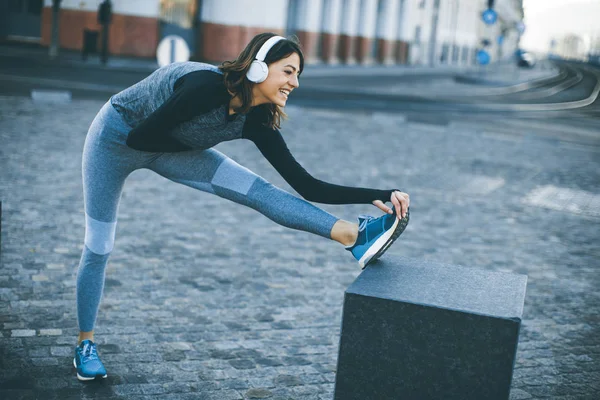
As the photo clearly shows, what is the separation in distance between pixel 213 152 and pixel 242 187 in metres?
0.28

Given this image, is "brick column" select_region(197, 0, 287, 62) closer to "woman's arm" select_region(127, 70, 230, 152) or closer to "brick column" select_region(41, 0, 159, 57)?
"brick column" select_region(41, 0, 159, 57)

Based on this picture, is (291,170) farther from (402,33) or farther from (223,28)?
(402,33)

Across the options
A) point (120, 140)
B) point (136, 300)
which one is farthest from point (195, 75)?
point (136, 300)

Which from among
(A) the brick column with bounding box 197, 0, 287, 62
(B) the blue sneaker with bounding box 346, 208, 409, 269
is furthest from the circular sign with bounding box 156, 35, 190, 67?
(A) the brick column with bounding box 197, 0, 287, 62

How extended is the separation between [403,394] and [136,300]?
246cm

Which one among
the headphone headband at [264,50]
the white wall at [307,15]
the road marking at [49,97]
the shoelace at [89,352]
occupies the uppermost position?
the white wall at [307,15]

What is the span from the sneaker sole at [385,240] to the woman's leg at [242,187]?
0.19 m

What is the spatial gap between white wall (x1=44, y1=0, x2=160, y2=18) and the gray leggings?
27.2 m

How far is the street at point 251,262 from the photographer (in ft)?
13.0

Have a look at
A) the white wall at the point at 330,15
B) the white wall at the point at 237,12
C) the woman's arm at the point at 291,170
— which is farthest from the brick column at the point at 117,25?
the woman's arm at the point at 291,170

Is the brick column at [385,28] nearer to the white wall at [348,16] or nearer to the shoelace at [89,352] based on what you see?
the white wall at [348,16]

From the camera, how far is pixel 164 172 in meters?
3.59

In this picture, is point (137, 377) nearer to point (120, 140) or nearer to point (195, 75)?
point (120, 140)

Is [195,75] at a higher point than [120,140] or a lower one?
higher
